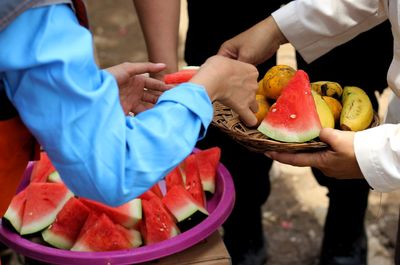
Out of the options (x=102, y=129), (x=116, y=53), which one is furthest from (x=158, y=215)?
(x=116, y=53)

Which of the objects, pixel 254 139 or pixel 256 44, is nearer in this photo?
pixel 254 139

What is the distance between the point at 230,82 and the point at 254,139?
18 cm

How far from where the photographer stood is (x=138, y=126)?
1.24 m

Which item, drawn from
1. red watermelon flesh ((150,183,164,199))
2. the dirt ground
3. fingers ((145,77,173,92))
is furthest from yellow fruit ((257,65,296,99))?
the dirt ground

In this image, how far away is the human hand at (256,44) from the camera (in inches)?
76.4

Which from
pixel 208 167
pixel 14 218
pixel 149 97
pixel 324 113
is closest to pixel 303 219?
pixel 208 167

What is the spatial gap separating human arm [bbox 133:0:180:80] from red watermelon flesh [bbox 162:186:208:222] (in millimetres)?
394

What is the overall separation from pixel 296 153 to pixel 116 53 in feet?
9.60

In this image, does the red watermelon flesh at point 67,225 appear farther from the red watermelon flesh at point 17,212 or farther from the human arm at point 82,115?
the human arm at point 82,115

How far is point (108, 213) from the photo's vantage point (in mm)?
1833

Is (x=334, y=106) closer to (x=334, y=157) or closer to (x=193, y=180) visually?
(x=334, y=157)

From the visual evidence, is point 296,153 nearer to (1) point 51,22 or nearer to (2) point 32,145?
(2) point 32,145

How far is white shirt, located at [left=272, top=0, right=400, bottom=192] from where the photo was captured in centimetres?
159

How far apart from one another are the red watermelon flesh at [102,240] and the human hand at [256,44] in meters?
0.65
